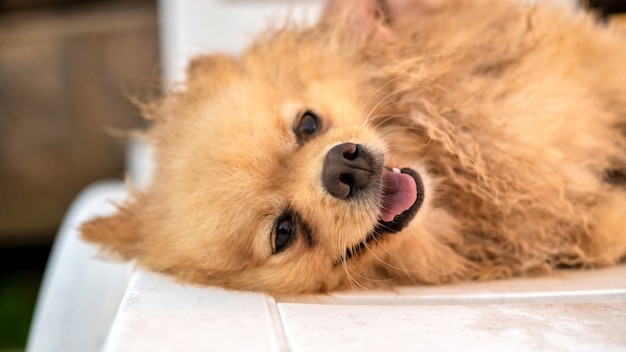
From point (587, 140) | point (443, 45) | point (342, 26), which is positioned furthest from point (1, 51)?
point (587, 140)

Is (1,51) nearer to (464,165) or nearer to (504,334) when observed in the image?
(464,165)

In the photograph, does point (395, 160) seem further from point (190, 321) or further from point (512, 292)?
point (190, 321)

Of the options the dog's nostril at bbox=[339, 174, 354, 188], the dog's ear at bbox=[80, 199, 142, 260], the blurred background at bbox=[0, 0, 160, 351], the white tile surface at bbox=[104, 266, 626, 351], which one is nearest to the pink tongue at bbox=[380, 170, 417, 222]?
the dog's nostril at bbox=[339, 174, 354, 188]

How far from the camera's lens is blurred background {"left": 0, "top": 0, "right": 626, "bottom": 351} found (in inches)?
182

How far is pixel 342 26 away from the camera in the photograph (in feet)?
6.68

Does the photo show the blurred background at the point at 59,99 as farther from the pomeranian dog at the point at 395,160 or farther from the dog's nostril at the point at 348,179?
the dog's nostril at the point at 348,179

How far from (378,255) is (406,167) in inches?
10.4

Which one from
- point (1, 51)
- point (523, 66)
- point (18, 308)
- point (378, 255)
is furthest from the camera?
point (1, 51)

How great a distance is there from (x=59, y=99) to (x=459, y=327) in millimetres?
4308

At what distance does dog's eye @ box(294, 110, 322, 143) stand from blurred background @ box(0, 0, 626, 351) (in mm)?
3171

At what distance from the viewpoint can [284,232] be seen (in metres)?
1.61

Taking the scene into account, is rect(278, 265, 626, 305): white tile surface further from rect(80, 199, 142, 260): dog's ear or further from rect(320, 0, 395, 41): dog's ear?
rect(320, 0, 395, 41): dog's ear

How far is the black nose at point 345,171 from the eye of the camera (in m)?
1.51

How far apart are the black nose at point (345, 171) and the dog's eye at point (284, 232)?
0.15 m
